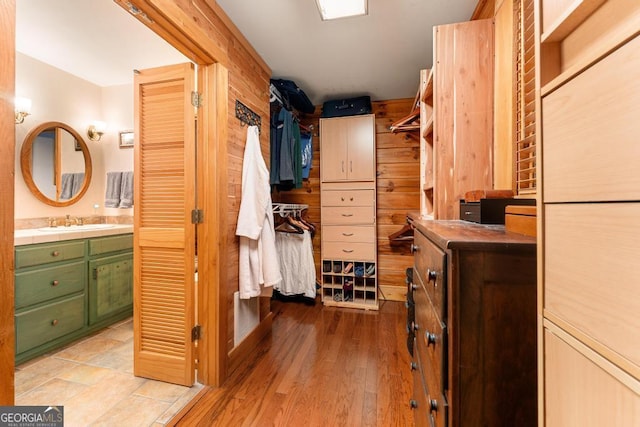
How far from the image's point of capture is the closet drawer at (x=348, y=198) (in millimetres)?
3096

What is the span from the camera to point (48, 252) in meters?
2.04

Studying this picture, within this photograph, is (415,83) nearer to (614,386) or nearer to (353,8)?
(353,8)

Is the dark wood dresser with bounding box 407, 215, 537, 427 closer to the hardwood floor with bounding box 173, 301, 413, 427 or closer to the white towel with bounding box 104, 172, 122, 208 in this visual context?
the hardwood floor with bounding box 173, 301, 413, 427

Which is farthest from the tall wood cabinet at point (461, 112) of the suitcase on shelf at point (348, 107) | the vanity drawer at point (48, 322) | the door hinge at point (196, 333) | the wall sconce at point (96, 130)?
the wall sconce at point (96, 130)

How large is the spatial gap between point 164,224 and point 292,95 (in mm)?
1904

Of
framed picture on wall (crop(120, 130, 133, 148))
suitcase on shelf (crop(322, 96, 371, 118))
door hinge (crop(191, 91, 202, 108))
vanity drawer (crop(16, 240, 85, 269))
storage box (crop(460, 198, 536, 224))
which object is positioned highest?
suitcase on shelf (crop(322, 96, 371, 118))

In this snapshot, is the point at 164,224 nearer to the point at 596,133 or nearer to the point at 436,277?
the point at 436,277

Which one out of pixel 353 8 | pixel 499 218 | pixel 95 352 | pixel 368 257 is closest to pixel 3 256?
pixel 499 218

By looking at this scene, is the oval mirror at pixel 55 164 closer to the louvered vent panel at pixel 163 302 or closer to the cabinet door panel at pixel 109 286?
the cabinet door panel at pixel 109 286

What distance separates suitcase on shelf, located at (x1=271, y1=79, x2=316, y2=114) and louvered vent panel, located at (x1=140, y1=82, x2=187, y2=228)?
1.22 meters

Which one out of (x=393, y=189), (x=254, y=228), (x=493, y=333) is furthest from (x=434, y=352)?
(x=393, y=189)

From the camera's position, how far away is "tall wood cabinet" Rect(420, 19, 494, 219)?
146cm

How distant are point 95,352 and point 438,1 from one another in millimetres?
3500

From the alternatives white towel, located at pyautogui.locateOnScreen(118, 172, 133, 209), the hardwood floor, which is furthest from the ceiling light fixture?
white towel, located at pyautogui.locateOnScreen(118, 172, 133, 209)
